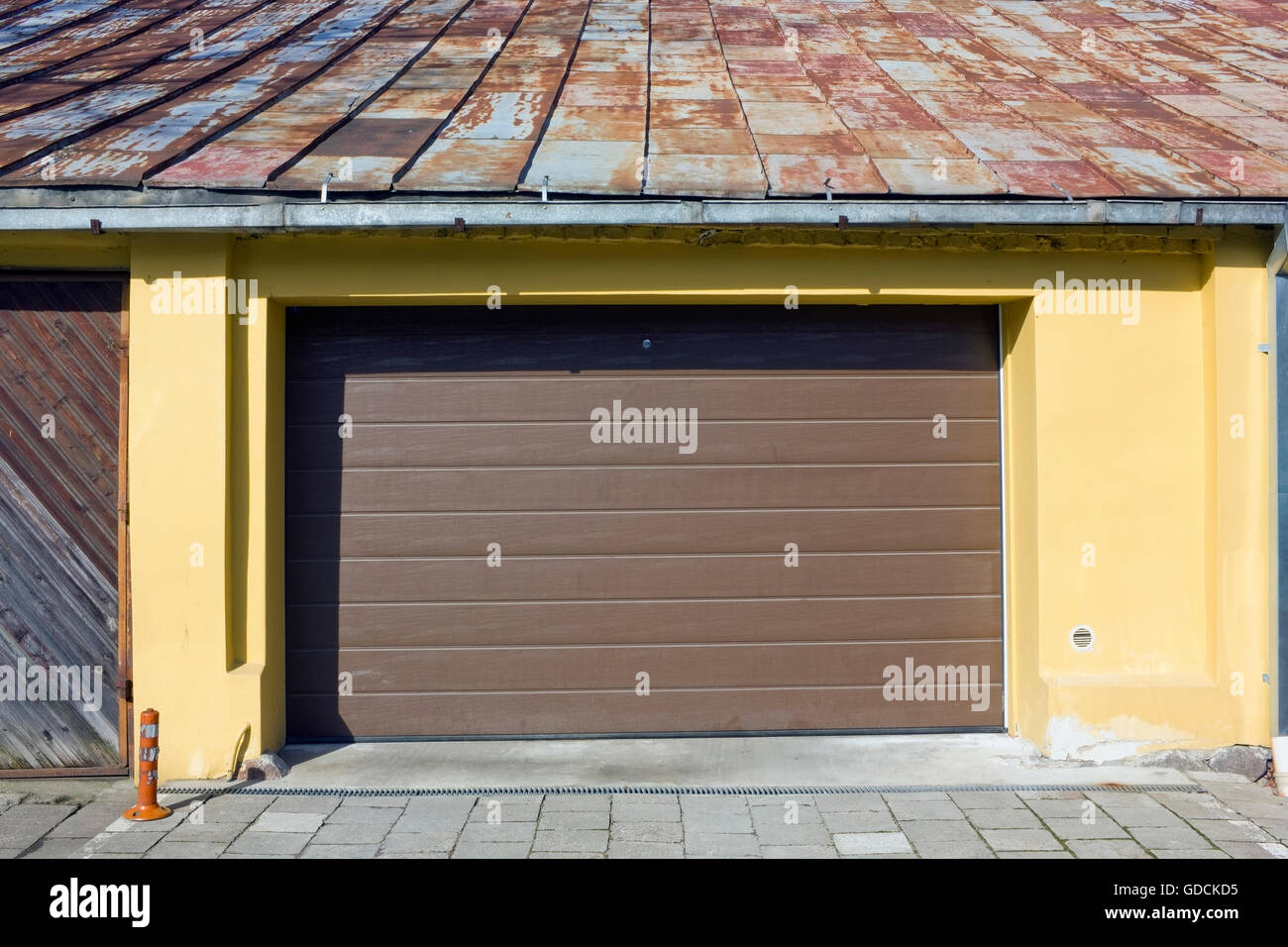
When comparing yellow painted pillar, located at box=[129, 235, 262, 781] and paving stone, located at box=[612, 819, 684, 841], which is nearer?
paving stone, located at box=[612, 819, 684, 841]

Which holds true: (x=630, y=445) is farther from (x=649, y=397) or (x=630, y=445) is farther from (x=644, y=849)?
(x=644, y=849)

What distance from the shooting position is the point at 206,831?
469cm

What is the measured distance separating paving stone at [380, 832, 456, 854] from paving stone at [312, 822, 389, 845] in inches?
2.7

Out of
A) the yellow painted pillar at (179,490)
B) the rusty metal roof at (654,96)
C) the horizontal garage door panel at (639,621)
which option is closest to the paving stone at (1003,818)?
the horizontal garage door panel at (639,621)

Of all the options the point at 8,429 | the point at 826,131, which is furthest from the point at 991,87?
the point at 8,429

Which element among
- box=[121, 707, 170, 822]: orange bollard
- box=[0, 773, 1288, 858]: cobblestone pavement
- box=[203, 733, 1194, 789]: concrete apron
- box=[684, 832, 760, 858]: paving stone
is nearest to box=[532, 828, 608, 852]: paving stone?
box=[0, 773, 1288, 858]: cobblestone pavement

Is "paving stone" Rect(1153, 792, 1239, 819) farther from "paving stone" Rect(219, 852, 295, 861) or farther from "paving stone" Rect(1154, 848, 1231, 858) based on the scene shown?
"paving stone" Rect(219, 852, 295, 861)

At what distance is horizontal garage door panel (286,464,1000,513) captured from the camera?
599 cm

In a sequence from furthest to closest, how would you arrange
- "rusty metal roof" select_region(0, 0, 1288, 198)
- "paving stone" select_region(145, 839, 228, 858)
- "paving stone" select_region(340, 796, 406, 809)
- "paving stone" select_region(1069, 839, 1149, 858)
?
"rusty metal roof" select_region(0, 0, 1288, 198) < "paving stone" select_region(340, 796, 406, 809) < "paving stone" select_region(145, 839, 228, 858) < "paving stone" select_region(1069, 839, 1149, 858)

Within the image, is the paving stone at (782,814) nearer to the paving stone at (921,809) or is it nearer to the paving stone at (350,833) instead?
the paving stone at (921,809)

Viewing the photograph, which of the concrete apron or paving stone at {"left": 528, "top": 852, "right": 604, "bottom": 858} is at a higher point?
the concrete apron

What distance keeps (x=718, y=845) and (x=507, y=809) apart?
1.09 meters

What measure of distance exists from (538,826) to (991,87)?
5.38 metres

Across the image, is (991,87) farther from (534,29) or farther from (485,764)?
(485,764)
